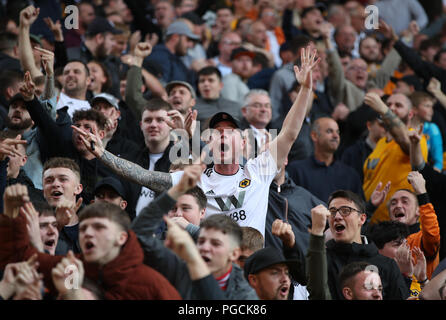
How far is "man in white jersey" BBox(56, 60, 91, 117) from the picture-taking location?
342 inches

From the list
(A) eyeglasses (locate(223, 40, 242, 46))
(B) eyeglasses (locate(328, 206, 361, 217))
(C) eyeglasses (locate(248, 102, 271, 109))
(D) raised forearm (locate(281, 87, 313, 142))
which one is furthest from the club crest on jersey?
(A) eyeglasses (locate(223, 40, 242, 46))

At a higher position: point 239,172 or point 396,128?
point 396,128

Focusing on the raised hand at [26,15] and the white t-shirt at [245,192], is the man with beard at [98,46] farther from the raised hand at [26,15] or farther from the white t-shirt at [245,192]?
the white t-shirt at [245,192]

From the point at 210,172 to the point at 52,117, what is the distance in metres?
1.81

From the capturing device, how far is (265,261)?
547 cm

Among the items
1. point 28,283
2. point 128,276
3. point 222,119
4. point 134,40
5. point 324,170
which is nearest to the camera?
point 28,283

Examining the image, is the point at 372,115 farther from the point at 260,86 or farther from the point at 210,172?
the point at 210,172

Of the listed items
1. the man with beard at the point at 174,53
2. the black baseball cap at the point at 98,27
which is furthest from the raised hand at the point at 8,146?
the black baseball cap at the point at 98,27

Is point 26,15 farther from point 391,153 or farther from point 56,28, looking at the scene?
point 391,153

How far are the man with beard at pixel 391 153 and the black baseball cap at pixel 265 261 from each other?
11.4ft

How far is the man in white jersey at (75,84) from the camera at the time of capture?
342 inches

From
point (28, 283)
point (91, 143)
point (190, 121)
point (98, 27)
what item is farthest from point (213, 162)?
point (98, 27)

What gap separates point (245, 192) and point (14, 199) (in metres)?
2.16

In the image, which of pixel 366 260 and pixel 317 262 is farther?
pixel 366 260
